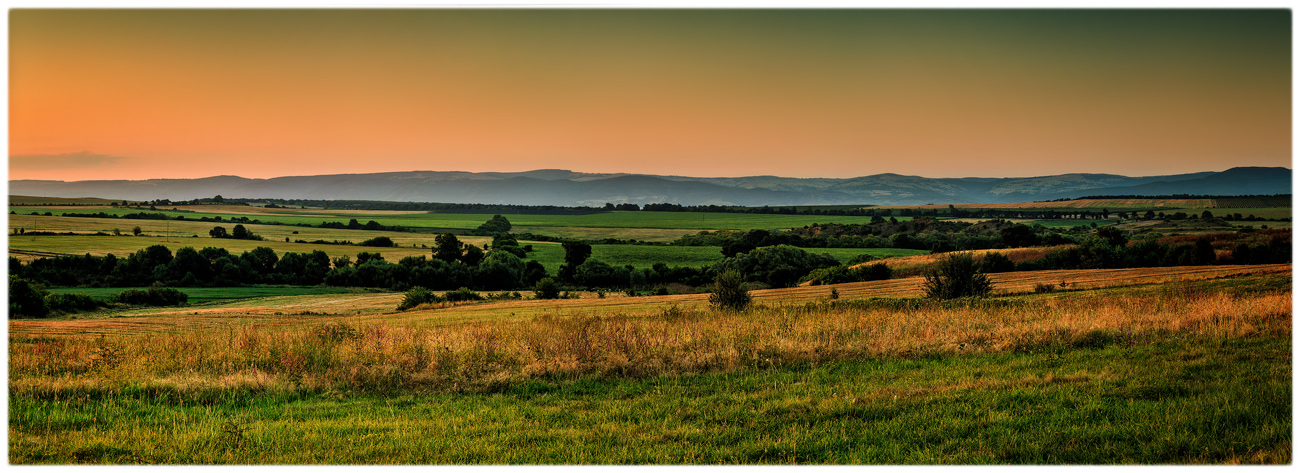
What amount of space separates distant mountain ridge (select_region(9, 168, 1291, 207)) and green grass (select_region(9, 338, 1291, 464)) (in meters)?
3.94

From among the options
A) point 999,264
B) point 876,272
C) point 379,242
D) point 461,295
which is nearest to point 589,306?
point 876,272

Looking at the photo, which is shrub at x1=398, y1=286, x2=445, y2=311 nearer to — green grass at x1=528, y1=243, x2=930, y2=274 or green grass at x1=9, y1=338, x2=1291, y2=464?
green grass at x1=528, y1=243, x2=930, y2=274

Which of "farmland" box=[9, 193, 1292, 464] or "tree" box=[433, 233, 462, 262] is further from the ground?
"farmland" box=[9, 193, 1292, 464]

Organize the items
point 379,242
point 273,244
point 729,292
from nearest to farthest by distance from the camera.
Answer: point 729,292 → point 273,244 → point 379,242

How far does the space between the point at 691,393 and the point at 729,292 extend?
1110 cm

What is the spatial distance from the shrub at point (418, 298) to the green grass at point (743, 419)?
26534mm

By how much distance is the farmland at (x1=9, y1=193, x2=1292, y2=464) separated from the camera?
5.10 meters

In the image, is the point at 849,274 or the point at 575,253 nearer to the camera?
the point at 849,274

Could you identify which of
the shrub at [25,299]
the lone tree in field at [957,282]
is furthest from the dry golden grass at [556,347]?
the shrub at [25,299]

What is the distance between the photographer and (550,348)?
27.5 feet

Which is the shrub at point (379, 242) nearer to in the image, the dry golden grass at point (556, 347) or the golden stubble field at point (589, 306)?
the golden stubble field at point (589, 306)

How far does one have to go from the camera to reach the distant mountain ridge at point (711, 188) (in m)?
13.0

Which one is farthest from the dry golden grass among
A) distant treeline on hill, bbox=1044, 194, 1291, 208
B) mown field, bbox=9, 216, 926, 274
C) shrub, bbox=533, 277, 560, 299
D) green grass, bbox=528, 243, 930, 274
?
shrub, bbox=533, 277, 560, 299

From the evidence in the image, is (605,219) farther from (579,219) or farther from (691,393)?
(691,393)
